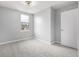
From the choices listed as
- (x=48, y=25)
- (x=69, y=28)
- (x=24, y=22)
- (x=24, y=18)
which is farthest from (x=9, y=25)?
(x=69, y=28)

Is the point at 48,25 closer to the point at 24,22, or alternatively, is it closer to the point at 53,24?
the point at 53,24

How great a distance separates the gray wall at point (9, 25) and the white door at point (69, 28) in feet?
10.7

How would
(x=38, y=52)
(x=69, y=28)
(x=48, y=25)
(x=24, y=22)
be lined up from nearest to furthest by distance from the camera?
(x=38, y=52), (x=69, y=28), (x=48, y=25), (x=24, y=22)

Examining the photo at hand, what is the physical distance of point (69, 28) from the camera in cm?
313

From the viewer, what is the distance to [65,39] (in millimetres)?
3305

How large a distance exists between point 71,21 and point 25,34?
366 centimetres

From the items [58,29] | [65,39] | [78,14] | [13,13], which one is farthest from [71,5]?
[13,13]

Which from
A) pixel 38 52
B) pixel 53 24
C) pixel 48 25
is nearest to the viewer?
pixel 38 52

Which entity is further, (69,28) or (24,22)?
(24,22)

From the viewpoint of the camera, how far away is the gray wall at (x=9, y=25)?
3.78 meters

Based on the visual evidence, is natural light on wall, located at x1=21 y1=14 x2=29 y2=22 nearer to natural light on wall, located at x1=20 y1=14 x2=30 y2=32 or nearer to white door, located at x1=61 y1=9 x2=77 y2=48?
natural light on wall, located at x1=20 y1=14 x2=30 y2=32

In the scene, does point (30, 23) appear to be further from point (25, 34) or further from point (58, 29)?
point (58, 29)

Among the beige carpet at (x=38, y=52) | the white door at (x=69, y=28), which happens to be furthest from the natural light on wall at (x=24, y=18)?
the white door at (x=69, y=28)

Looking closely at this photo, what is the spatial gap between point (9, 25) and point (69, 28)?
3.75 metres
